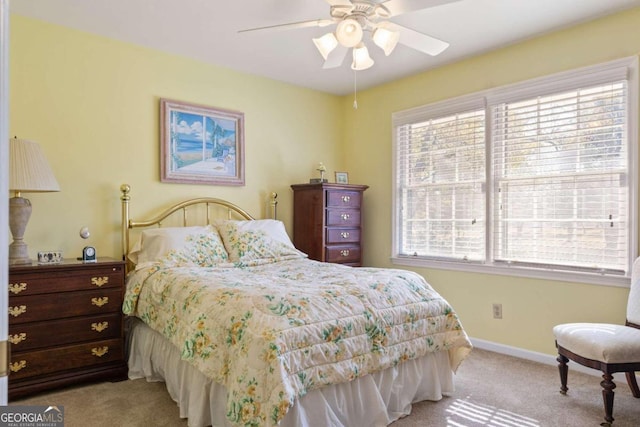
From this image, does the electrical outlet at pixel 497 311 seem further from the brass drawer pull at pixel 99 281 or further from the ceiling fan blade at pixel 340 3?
the brass drawer pull at pixel 99 281

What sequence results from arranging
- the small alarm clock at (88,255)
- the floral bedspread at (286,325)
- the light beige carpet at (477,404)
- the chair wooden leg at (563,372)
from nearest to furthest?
the floral bedspread at (286,325)
the light beige carpet at (477,404)
the chair wooden leg at (563,372)
the small alarm clock at (88,255)

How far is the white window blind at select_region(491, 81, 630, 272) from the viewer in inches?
116

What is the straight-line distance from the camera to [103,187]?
330cm

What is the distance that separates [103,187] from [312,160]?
2.17 m

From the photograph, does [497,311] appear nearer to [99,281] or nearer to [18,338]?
[99,281]

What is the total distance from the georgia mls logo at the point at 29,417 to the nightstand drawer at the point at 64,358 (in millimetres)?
1659

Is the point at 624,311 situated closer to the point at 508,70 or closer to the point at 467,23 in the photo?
the point at 508,70

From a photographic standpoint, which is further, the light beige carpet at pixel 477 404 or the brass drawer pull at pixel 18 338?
the brass drawer pull at pixel 18 338

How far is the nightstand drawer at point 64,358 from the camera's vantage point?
2.54 meters

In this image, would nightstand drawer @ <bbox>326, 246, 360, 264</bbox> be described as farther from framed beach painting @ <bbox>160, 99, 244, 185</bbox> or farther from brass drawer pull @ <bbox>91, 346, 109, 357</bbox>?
brass drawer pull @ <bbox>91, 346, 109, 357</bbox>

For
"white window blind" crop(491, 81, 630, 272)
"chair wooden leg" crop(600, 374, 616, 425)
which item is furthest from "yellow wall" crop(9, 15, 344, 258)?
"chair wooden leg" crop(600, 374, 616, 425)

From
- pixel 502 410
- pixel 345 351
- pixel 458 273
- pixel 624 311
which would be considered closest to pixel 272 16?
pixel 345 351

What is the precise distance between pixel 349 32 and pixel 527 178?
79.0 inches

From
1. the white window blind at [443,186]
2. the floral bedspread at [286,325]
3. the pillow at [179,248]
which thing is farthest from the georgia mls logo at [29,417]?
the white window blind at [443,186]
